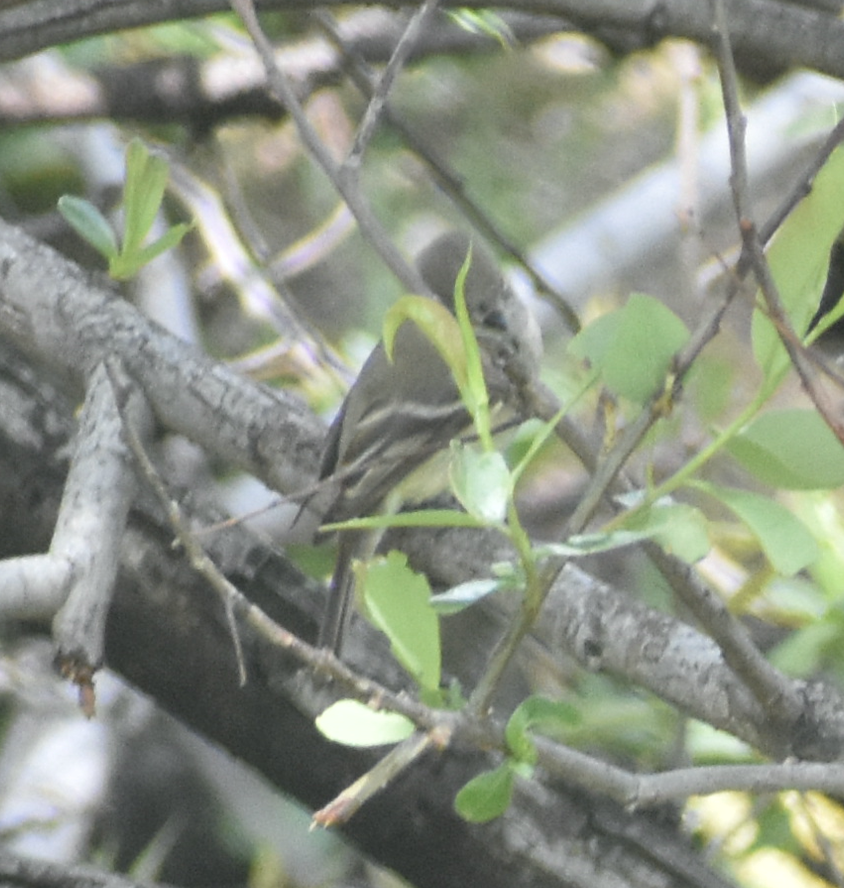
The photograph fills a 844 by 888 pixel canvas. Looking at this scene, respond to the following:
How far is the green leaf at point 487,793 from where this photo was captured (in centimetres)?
75

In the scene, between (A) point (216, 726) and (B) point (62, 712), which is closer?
(A) point (216, 726)

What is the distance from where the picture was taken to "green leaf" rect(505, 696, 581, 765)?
730 millimetres

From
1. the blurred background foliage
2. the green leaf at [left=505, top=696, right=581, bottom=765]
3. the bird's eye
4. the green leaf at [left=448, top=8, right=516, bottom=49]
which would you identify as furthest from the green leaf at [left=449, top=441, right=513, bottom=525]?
the bird's eye

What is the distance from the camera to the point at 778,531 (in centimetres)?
79

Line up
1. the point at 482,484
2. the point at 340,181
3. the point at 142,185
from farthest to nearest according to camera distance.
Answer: the point at 142,185
the point at 340,181
the point at 482,484

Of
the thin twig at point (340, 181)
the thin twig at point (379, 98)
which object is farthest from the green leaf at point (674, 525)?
the thin twig at point (379, 98)

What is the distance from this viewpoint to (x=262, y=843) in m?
1.74

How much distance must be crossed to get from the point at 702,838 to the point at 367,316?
1.91 m

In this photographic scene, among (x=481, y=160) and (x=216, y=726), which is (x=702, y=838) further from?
(x=481, y=160)

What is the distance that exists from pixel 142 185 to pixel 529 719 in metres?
0.67

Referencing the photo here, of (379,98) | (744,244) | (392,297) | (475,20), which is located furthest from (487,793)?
(392,297)

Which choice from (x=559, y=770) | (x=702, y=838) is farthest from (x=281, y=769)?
(x=559, y=770)

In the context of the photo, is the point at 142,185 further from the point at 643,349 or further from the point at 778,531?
the point at 778,531

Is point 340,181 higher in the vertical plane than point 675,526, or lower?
higher
